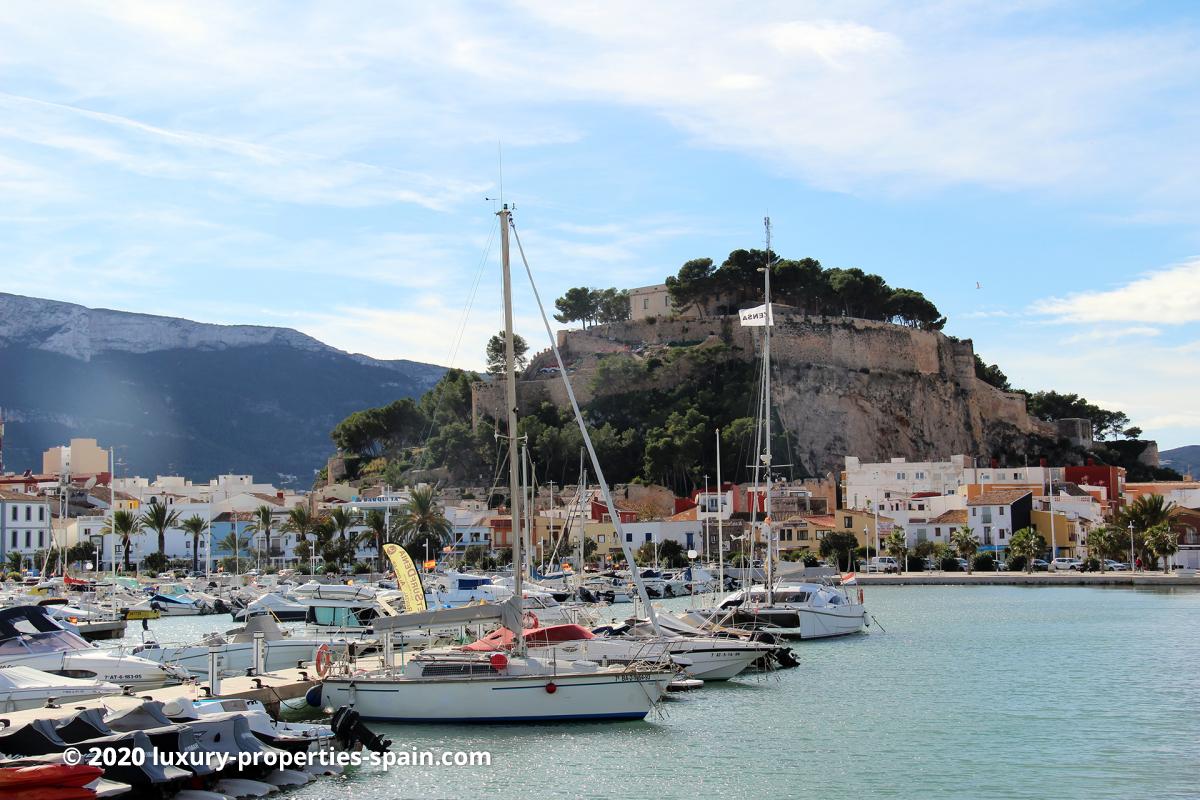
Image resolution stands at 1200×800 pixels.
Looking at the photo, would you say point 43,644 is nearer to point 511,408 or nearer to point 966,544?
point 511,408

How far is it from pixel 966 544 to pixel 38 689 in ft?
214

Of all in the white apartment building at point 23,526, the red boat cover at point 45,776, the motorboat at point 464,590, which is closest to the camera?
the red boat cover at point 45,776

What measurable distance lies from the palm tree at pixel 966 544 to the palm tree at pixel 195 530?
43905mm

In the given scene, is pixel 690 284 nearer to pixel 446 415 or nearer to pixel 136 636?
pixel 446 415

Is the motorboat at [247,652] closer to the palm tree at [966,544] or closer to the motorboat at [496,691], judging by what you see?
the motorboat at [496,691]

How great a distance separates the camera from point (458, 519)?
3406 inches

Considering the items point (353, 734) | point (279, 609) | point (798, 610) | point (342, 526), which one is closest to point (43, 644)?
point (353, 734)

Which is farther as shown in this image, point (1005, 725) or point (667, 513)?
point (667, 513)

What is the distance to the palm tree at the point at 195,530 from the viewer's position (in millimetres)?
79500

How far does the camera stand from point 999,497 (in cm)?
8088

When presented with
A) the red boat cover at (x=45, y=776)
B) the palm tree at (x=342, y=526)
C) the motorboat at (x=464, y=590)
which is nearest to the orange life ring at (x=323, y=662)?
the red boat cover at (x=45, y=776)

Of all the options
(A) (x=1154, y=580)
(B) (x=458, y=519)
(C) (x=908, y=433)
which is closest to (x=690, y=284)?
(C) (x=908, y=433)

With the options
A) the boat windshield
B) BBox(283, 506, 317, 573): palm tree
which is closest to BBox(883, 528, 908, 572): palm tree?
BBox(283, 506, 317, 573): palm tree

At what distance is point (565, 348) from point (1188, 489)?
1843 inches
